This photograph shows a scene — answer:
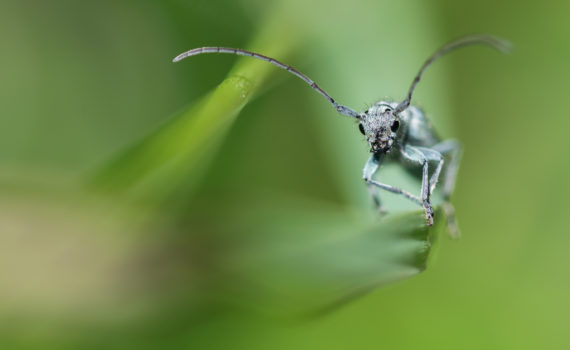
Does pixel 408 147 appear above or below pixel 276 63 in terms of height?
above

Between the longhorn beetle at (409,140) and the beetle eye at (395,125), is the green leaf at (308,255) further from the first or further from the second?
the beetle eye at (395,125)

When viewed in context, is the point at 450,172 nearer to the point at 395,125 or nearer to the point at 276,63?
the point at 395,125

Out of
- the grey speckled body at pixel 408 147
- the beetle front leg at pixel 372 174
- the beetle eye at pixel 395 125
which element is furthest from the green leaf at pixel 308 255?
the beetle eye at pixel 395 125

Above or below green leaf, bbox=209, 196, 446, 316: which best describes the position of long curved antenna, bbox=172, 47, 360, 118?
above

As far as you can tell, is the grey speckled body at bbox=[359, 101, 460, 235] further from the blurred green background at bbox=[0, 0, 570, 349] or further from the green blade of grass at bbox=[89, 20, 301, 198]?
the green blade of grass at bbox=[89, 20, 301, 198]

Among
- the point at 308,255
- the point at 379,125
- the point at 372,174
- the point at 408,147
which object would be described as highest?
the point at 408,147

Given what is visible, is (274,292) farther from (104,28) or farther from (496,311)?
(104,28)

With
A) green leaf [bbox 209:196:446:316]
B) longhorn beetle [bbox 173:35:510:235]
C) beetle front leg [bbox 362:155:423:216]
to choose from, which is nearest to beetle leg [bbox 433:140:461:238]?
longhorn beetle [bbox 173:35:510:235]

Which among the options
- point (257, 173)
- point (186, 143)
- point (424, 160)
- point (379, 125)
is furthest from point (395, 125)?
point (186, 143)
